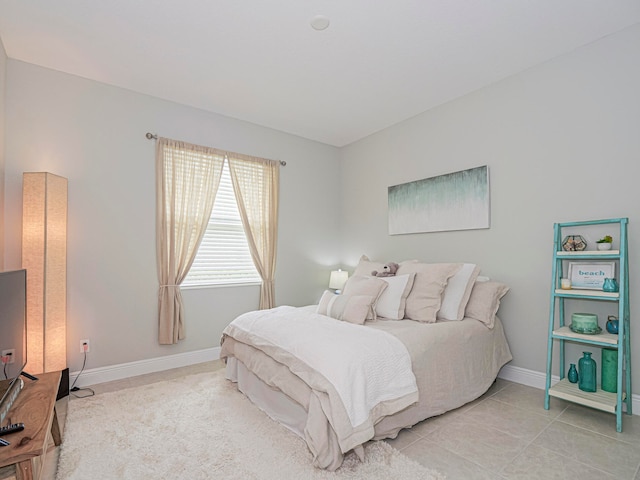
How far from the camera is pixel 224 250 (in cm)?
398

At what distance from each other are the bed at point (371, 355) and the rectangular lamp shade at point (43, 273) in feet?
4.19

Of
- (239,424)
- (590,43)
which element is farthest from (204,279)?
(590,43)

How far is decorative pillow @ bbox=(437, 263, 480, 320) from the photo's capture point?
9.36 ft

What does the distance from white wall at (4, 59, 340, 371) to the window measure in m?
0.17

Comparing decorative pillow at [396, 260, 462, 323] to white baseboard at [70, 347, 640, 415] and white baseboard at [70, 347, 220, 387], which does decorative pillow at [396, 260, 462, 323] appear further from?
white baseboard at [70, 347, 220, 387]

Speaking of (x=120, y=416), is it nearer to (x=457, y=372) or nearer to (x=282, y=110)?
(x=457, y=372)

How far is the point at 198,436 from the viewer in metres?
2.17

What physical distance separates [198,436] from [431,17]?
3109 millimetres

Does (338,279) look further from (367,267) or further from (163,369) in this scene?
(163,369)

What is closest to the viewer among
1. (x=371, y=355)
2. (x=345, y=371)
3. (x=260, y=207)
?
(x=345, y=371)

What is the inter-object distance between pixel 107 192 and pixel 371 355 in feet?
9.16

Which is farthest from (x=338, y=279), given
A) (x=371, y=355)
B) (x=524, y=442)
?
(x=524, y=442)

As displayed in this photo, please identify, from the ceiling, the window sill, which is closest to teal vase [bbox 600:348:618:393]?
the ceiling

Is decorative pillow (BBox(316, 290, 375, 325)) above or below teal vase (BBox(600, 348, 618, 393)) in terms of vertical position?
above
